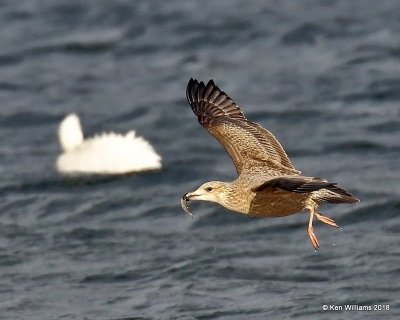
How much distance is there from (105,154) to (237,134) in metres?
5.08

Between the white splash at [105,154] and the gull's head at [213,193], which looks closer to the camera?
the gull's head at [213,193]

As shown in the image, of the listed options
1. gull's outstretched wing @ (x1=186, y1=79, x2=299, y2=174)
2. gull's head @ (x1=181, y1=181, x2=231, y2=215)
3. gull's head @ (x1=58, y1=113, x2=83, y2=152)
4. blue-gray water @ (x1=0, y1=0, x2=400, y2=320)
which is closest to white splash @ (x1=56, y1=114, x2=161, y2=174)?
gull's head @ (x1=58, y1=113, x2=83, y2=152)

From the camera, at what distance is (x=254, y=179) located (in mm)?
11758

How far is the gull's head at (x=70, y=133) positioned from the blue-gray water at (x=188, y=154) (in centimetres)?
18

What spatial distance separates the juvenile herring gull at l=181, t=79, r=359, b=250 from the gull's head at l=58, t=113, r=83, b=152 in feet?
15.4

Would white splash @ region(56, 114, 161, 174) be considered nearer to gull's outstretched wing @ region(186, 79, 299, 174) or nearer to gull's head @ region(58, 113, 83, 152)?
gull's head @ region(58, 113, 83, 152)

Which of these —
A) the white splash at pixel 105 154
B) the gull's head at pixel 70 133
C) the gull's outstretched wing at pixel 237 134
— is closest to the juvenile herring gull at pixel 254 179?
the gull's outstretched wing at pixel 237 134

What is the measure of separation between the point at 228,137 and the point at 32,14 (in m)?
11.4

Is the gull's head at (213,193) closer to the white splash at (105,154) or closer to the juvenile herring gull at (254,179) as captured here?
the juvenile herring gull at (254,179)

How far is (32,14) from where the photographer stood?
76.6ft

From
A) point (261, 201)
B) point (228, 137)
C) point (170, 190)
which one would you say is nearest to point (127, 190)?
point (170, 190)

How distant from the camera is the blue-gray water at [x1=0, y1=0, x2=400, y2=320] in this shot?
14.6 meters

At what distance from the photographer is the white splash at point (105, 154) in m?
17.5

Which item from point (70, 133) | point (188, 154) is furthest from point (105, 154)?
point (188, 154)
